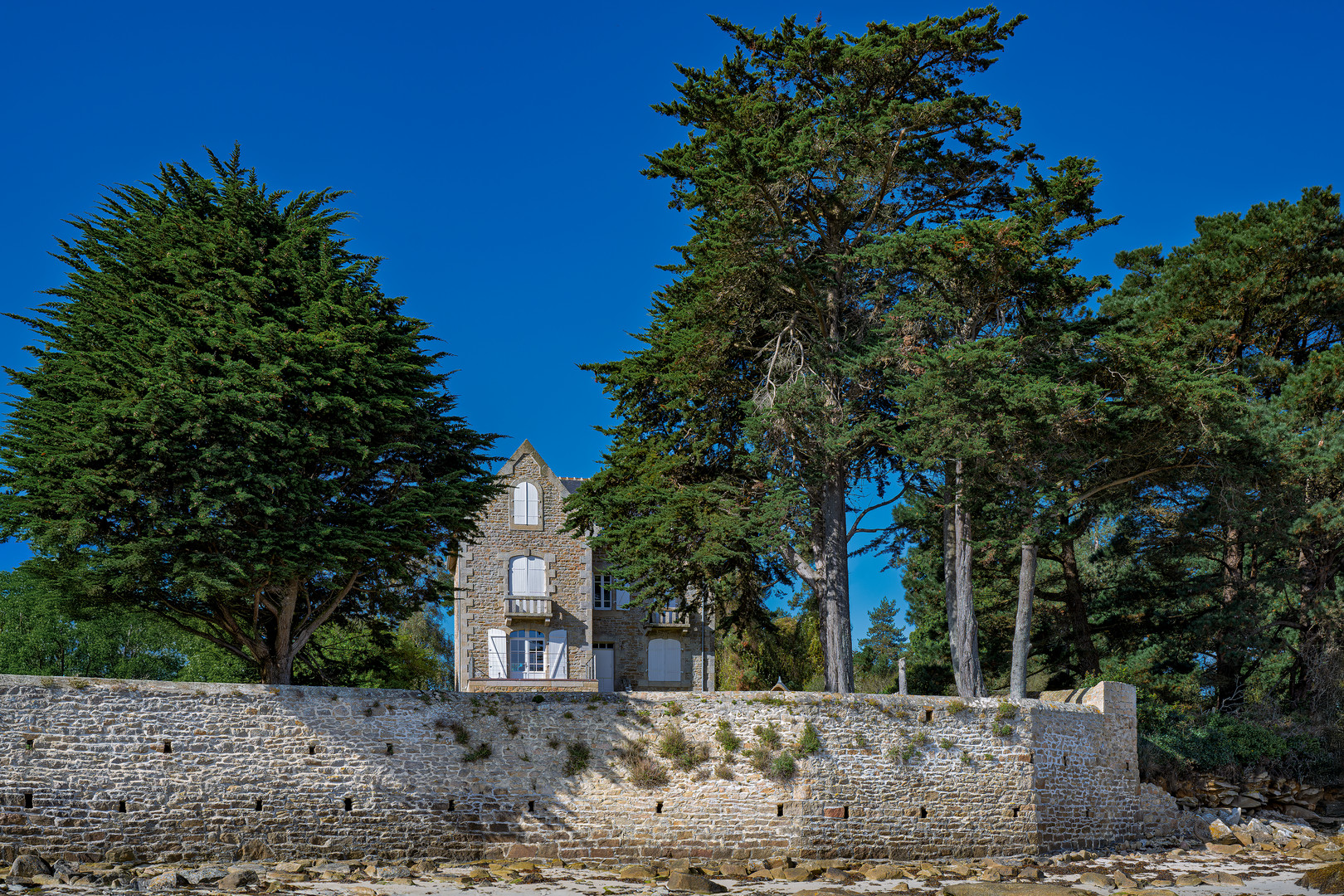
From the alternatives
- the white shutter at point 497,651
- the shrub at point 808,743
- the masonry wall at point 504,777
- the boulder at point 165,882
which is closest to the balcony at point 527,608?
the white shutter at point 497,651

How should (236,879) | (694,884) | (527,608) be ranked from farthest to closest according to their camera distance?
(527,608) < (694,884) < (236,879)

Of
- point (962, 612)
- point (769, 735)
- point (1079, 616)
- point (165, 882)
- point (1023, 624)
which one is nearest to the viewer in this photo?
point (165, 882)

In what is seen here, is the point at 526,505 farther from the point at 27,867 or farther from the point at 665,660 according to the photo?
the point at 27,867

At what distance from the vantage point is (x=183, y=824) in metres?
15.3

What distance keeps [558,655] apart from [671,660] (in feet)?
14.0

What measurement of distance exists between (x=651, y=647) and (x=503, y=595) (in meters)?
5.61

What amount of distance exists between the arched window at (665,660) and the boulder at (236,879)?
2201cm

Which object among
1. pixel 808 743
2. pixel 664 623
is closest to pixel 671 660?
pixel 664 623

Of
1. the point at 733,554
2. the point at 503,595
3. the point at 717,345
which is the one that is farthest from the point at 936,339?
the point at 503,595

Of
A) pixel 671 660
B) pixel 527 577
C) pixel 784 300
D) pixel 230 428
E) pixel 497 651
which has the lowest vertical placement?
pixel 671 660

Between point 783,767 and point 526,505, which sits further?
point 526,505

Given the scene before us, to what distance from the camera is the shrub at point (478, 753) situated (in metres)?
16.9

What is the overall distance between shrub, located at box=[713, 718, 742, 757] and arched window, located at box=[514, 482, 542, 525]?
18.4 m

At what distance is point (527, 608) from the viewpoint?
34.0 metres
